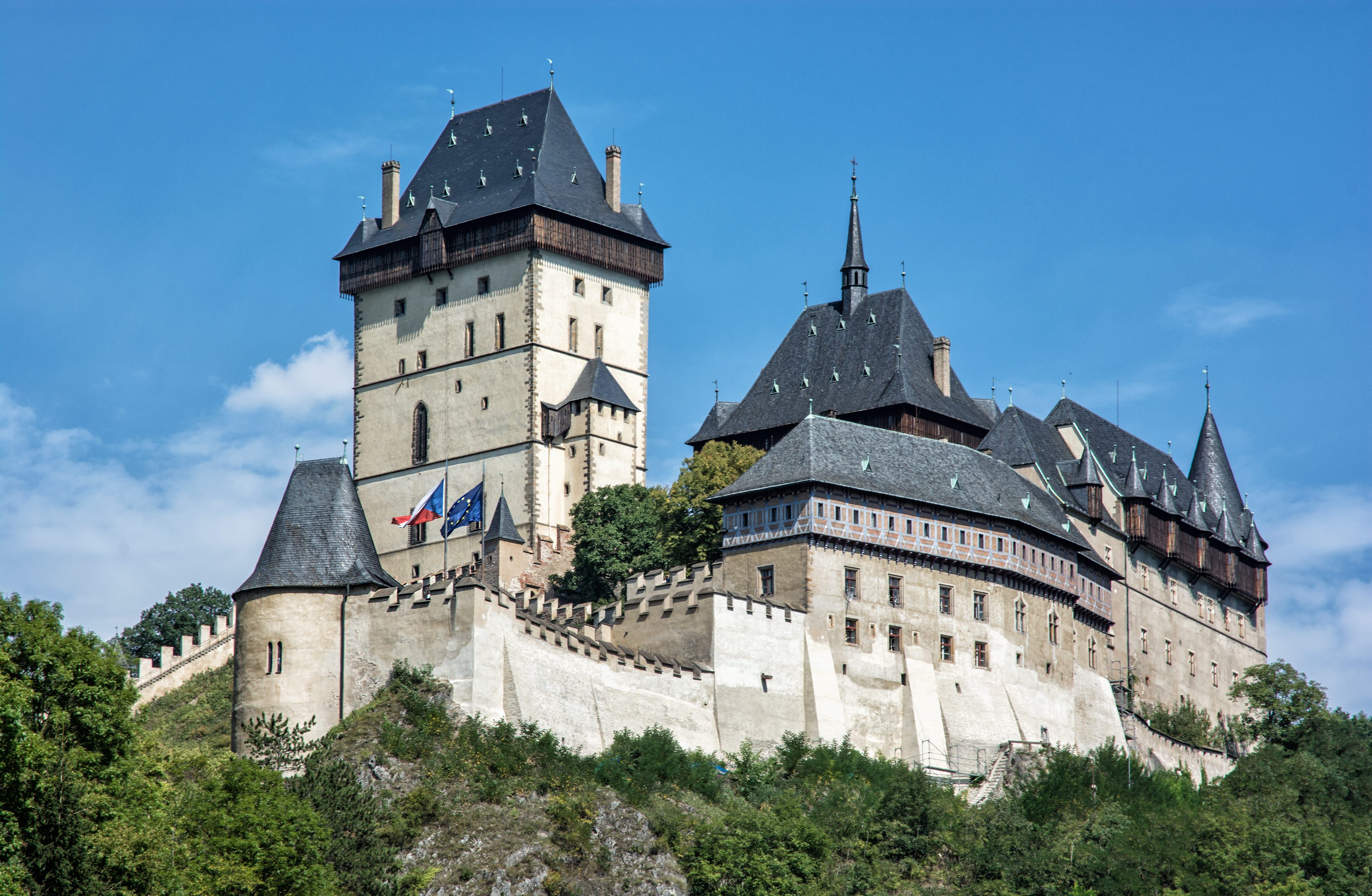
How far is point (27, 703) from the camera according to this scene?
46906mm

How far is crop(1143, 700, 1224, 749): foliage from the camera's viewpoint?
294ft

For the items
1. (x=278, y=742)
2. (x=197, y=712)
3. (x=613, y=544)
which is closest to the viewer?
(x=278, y=742)

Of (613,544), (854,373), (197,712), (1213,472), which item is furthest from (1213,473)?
(197,712)

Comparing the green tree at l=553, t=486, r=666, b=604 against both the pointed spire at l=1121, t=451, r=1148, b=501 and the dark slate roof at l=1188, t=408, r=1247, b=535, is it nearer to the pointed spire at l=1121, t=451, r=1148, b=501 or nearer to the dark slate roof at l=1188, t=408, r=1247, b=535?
the pointed spire at l=1121, t=451, r=1148, b=501

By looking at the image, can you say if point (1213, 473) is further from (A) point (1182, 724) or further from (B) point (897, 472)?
(B) point (897, 472)

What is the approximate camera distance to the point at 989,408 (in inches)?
3688

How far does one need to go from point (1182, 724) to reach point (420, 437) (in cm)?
3134

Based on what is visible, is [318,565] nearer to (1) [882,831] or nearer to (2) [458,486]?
(1) [882,831]

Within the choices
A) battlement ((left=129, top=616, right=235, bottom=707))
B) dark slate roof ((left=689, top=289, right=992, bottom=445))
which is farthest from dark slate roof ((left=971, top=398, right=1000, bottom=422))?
battlement ((left=129, top=616, right=235, bottom=707))

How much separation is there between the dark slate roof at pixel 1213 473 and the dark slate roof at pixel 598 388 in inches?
1227

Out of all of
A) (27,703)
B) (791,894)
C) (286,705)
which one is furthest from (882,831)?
(27,703)

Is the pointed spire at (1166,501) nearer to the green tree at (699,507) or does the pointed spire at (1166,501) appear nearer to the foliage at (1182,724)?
the foliage at (1182,724)

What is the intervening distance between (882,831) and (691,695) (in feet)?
23.7

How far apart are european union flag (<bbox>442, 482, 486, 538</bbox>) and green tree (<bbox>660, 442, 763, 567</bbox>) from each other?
784 centimetres
